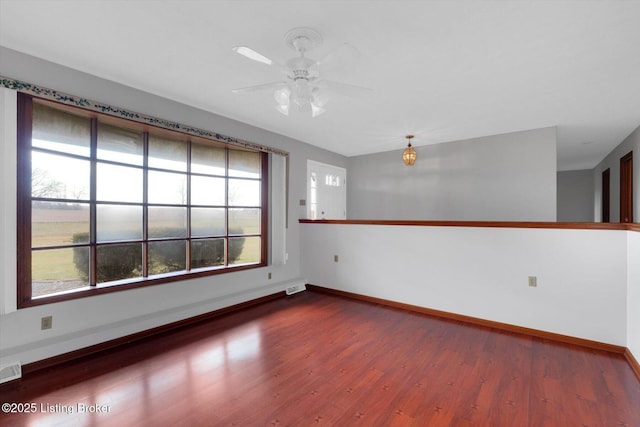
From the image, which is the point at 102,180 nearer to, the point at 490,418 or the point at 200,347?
the point at 200,347

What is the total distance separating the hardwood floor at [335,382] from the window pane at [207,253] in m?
0.85

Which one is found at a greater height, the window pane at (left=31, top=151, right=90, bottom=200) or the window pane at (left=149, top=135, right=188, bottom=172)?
the window pane at (left=149, top=135, right=188, bottom=172)

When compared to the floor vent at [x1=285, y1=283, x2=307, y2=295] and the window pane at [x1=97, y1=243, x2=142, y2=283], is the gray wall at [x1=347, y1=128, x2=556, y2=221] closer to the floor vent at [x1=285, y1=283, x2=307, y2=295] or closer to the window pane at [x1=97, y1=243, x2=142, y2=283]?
the floor vent at [x1=285, y1=283, x2=307, y2=295]

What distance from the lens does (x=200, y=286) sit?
3449 mm

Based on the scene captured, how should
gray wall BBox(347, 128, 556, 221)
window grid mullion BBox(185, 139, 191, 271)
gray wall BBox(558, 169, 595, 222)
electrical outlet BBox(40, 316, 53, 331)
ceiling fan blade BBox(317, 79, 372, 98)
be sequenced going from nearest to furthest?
ceiling fan blade BBox(317, 79, 372, 98), electrical outlet BBox(40, 316, 53, 331), window grid mullion BBox(185, 139, 191, 271), gray wall BBox(347, 128, 556, 221), gray wall BBox(558, 169, 595, 222)

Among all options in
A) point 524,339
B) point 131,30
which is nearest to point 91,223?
point 131,30

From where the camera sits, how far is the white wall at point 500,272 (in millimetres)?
2725

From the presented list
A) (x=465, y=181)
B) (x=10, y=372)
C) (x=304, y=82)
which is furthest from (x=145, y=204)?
(x=465, y=181)

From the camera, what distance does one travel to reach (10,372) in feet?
Answer: 6.99

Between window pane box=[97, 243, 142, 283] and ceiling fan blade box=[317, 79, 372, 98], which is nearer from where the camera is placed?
ceiling fan blade box=[317, 79, 372, 98]

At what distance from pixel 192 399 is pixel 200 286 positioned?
168 centimetres

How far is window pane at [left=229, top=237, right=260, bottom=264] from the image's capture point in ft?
12.9

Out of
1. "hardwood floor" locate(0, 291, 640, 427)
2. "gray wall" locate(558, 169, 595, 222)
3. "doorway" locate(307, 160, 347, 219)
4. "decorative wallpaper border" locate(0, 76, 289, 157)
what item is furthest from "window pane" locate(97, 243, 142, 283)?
"gray wall" locate(558, 169, 595, 222)

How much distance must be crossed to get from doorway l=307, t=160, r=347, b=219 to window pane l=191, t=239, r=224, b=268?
1845mm
